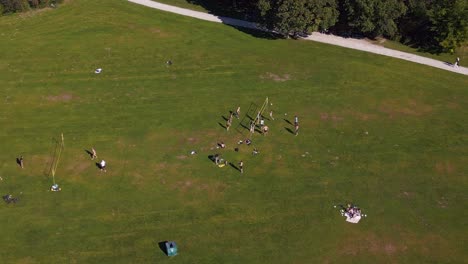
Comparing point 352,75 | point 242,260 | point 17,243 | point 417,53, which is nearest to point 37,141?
point 17,243

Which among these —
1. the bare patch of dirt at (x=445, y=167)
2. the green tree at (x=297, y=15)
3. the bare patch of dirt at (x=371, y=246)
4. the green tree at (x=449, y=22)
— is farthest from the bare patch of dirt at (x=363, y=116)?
the green tree at (x=449, y=22)

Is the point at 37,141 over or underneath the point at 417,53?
underneath

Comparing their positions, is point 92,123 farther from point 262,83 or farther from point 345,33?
point 345,33

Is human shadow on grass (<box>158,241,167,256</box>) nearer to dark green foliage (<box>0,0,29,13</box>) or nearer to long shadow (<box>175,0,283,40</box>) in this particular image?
long shadow (<box>175,0,283,40</box>)

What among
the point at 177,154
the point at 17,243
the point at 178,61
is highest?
the point at 178,61

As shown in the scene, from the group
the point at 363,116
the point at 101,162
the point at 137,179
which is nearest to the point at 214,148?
the point at 137,179

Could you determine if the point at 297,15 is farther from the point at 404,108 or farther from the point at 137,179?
the point at 137,179

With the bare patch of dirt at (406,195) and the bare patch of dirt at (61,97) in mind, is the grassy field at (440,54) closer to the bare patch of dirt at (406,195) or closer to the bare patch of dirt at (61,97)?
the bare patch of dirt at (406,195)
